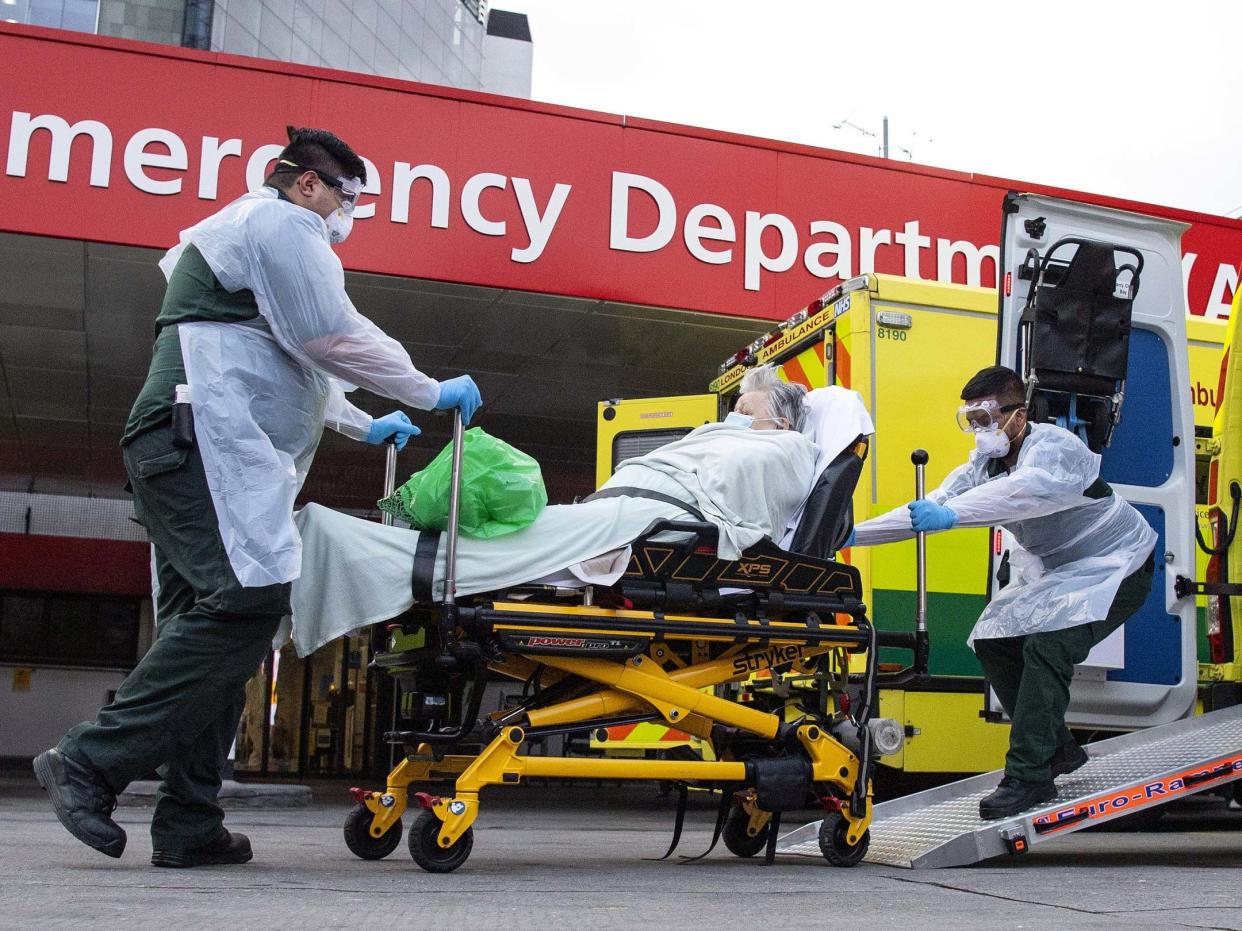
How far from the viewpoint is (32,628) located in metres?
18.0

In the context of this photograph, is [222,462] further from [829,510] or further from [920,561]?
[920,561]

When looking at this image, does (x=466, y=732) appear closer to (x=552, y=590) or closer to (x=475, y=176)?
(x=552, y=590)

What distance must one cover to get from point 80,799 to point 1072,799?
10.2 ft

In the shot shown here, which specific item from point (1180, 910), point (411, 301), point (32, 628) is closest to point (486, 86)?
point (32, 628)

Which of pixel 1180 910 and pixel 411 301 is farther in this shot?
pixel 411 301

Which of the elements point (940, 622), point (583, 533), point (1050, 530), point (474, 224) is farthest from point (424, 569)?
point (474, 224)

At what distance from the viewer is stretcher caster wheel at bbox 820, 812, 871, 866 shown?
434 cm

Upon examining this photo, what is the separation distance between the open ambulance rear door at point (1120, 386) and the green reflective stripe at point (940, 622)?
102 cm

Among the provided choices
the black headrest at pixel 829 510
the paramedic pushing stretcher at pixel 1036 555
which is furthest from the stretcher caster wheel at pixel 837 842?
the black headrest at pixel 829 510

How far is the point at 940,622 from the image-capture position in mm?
6684

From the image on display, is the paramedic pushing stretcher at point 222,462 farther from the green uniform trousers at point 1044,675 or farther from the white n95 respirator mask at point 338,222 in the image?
the green uniform trousers at point 1044,675

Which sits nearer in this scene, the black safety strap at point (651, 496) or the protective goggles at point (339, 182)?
the protective goggles at point (339, 182)

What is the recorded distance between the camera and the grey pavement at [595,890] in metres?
2.77

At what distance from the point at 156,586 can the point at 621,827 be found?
428 centimetres
